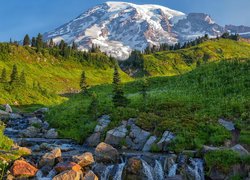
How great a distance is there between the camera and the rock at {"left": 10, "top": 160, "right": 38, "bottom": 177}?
82.4ft

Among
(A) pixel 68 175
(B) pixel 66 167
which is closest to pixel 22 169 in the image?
(B) pixel 66 167

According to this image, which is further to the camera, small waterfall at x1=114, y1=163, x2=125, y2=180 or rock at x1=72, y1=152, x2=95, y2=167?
rock at x1=72, y1=152, x2=95, y2=167

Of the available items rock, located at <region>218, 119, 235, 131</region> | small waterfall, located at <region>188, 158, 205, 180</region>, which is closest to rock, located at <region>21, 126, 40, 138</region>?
rock, located at <region>218, 119, 235, 131</region>

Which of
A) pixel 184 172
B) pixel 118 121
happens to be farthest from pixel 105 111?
pixel 184 172

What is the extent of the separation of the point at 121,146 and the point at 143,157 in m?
8.57

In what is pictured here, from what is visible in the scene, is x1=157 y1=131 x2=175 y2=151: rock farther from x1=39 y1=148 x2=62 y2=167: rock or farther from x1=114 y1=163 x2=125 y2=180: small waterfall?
x1=39 y1=148 x2=62 y2=167: rock

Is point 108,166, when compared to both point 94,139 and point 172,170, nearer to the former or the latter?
point 172,170

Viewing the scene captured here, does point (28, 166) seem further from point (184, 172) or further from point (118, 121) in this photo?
point (118, 121)

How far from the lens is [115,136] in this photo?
37.9 meters

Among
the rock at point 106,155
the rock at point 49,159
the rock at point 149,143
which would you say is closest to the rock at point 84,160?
the rock at point 106,155

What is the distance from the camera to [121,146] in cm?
3678

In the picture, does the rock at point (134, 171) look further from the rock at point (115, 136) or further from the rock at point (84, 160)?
the rock at point (115, 136)

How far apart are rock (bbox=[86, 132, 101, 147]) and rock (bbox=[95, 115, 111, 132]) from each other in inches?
Result: 47.7

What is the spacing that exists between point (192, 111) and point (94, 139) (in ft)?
49.5
